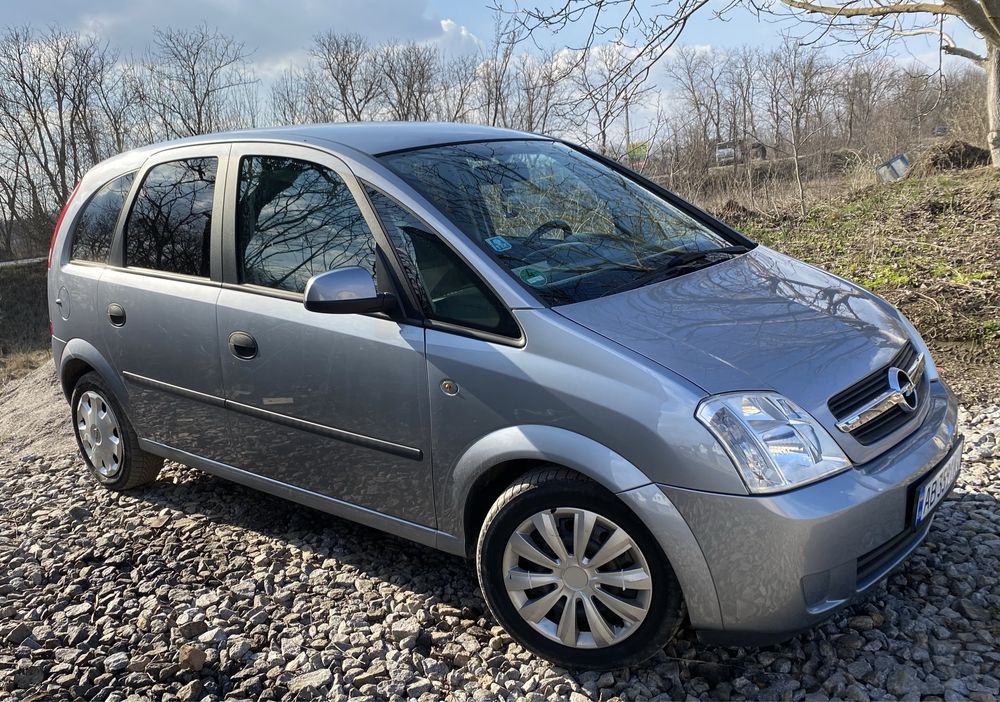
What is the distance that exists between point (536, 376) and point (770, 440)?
74 cm

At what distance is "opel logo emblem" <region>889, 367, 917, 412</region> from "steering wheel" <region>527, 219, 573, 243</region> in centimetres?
128

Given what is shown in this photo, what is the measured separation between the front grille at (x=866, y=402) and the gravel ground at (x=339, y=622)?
78cm

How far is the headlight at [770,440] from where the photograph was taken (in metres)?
2.43

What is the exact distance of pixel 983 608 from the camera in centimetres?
309

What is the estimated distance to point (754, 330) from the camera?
→ 9.29 feet

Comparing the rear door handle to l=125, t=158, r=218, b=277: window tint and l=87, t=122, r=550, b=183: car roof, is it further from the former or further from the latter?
l=87, t=122, r=550, b=183: car roof

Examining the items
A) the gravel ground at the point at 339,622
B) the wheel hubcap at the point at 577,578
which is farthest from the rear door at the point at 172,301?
the wheel hubcap at the point at 577,578

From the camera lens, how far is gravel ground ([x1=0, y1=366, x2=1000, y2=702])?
2826mm

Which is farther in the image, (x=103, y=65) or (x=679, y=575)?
(x=103, y=65)

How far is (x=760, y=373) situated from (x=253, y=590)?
2322mm

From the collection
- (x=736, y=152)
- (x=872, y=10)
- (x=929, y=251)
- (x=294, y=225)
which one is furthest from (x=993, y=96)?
(x=294, y=225)

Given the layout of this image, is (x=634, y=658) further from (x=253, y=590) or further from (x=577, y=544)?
(x=253, y=590)

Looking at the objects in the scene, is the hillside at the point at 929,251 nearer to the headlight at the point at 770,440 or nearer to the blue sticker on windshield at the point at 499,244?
the headlight at the point at 770,440

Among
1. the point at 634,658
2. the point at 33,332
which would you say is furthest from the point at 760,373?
the point at 33,332
